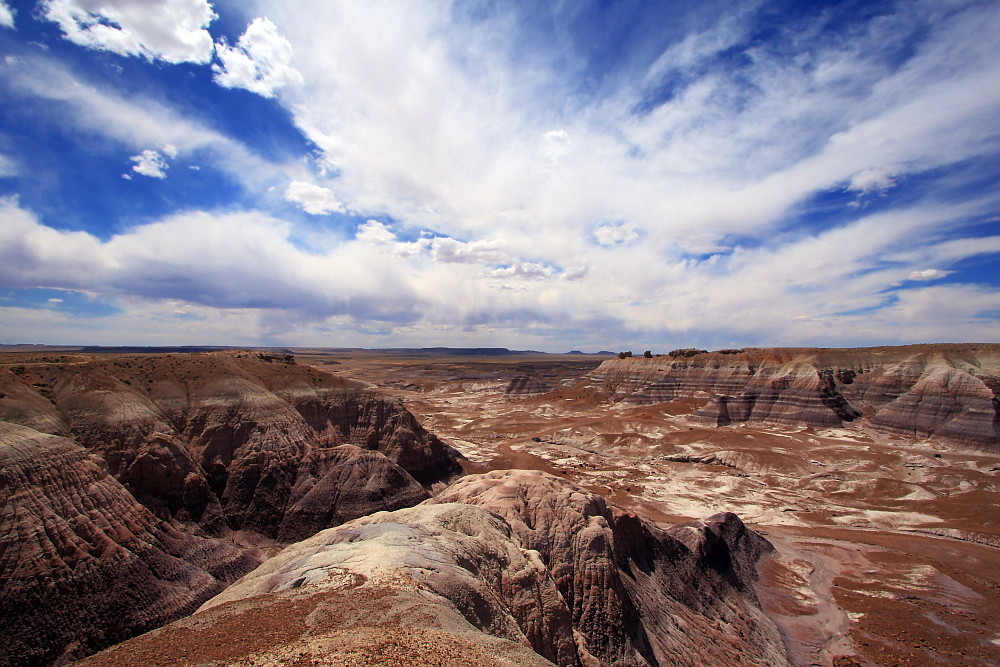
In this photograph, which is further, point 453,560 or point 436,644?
point 453,560

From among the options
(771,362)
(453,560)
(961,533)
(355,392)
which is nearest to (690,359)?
(771,362)

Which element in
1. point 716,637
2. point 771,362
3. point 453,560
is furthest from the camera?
point 771,362

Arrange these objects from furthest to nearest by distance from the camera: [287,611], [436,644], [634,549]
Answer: [634,549] < [287,611] < [436,644]

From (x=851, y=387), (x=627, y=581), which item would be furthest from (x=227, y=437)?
(x=851, y=387)

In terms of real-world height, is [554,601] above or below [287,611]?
below

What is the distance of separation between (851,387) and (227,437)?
83.9 meters

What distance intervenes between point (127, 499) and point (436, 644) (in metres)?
19.6

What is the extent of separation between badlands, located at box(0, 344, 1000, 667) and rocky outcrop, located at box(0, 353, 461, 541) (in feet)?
0.43

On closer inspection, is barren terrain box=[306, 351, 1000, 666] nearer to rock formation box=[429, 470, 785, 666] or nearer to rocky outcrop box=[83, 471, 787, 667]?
rock formation box=[429, 470, 785, 666]

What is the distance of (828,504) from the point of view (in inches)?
1532

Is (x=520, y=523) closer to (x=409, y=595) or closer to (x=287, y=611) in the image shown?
(x=409, y=595)

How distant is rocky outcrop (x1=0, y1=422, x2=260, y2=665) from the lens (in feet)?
47.0

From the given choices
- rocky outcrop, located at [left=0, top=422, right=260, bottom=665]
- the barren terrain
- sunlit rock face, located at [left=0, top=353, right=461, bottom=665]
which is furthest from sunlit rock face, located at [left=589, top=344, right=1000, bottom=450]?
rocky outcrop, located at [left=0, top=422, right=260, bottom=665]

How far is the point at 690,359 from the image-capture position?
8994 cm
